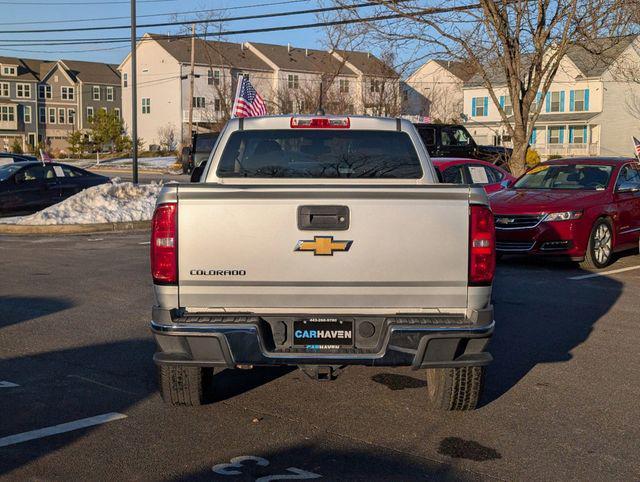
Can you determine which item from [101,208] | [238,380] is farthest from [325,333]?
[101,208]

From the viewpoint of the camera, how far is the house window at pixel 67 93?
301 ft

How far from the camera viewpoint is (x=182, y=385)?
586 cm

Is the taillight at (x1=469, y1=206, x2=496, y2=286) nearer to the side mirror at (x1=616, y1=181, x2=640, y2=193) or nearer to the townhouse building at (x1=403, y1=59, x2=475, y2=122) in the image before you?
the side mirror at (x1=616, y1=181, x2=640, y2=193)

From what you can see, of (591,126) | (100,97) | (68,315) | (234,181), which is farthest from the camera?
(100,97)

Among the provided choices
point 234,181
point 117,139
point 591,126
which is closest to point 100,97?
point 117,139

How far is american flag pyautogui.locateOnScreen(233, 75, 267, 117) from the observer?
21.1 meters

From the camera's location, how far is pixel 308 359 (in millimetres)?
5230

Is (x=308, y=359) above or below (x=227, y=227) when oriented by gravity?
below

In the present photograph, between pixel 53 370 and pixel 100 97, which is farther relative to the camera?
pixel 100 97

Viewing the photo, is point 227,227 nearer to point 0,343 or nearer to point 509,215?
point 0,343

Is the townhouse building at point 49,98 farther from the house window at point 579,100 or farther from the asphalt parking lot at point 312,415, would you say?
the asphalt parking lot at point 312,415

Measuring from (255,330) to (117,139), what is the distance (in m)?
66.9

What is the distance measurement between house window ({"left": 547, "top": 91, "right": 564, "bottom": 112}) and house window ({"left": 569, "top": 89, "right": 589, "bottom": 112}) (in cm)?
76

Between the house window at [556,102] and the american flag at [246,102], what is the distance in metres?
43.2
